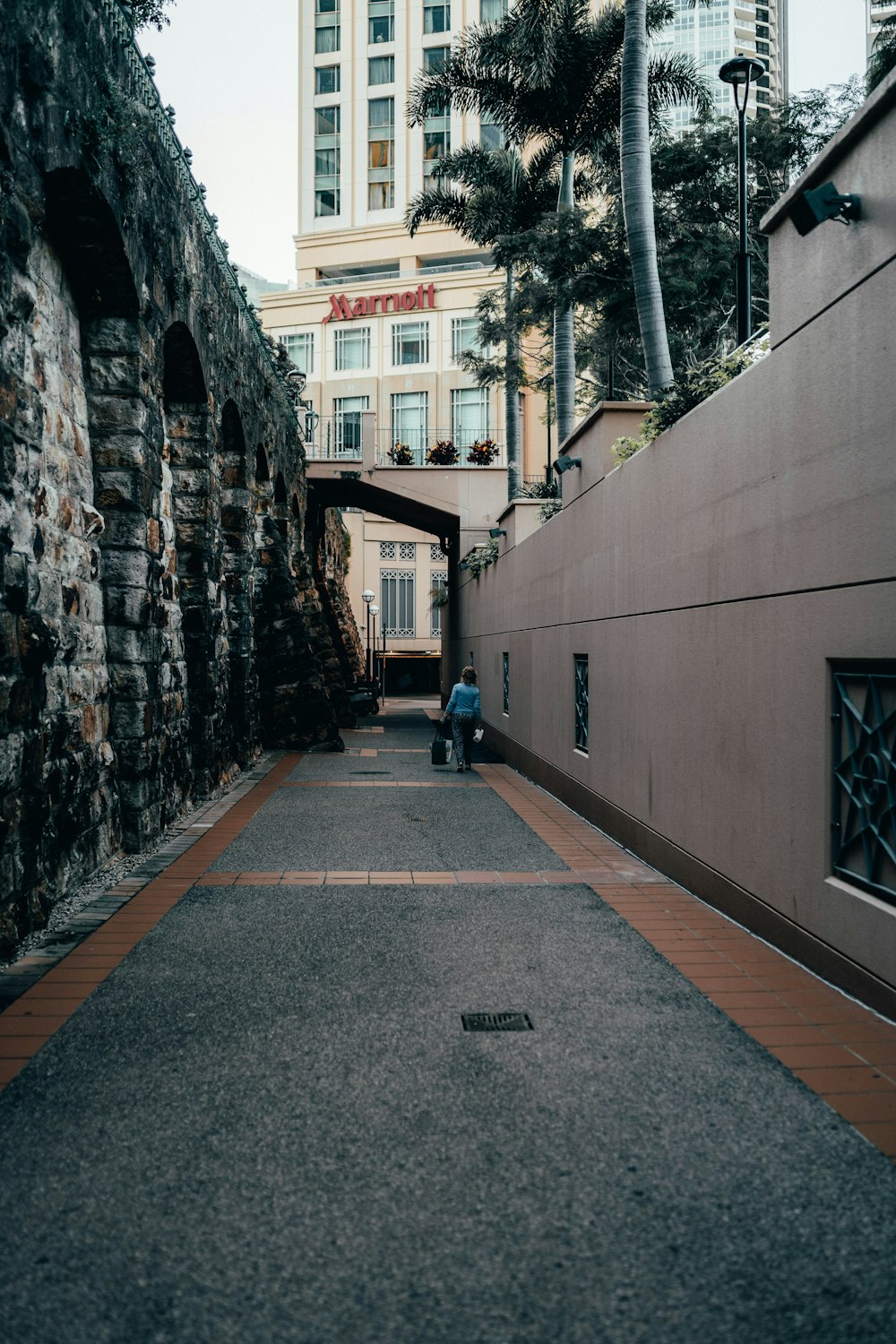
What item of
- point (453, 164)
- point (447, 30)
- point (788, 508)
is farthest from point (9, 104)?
point (447, 30)

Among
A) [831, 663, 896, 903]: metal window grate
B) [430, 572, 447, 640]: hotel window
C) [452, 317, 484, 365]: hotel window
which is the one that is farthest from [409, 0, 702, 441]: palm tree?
[430, 572, 447, 640]: hotel window

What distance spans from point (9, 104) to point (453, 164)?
Result: 19.7m

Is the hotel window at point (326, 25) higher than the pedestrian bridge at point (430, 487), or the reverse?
the hotel window at point (326, 25)

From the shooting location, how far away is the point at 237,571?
539 inches

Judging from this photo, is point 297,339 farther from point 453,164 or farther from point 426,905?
point 426,905

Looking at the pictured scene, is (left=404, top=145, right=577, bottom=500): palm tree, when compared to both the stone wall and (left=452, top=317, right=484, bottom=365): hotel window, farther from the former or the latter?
(left=452, top=317, right=484, bottom=365): hotel window

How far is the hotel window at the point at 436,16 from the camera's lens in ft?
158

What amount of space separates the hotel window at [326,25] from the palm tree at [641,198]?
43358 millimetres

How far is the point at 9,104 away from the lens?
523 centimetres

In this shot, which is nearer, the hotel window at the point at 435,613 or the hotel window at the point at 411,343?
the hotel window at the point at 411,343

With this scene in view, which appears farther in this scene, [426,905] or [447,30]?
[447,30]

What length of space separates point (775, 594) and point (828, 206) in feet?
6.03

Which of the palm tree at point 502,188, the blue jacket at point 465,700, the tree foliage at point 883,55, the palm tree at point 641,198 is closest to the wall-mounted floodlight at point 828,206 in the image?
the palm tree at point 641,198

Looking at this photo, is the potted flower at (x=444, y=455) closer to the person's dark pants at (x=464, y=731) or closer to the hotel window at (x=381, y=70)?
the person's dark pants at (x=464, y=731)
